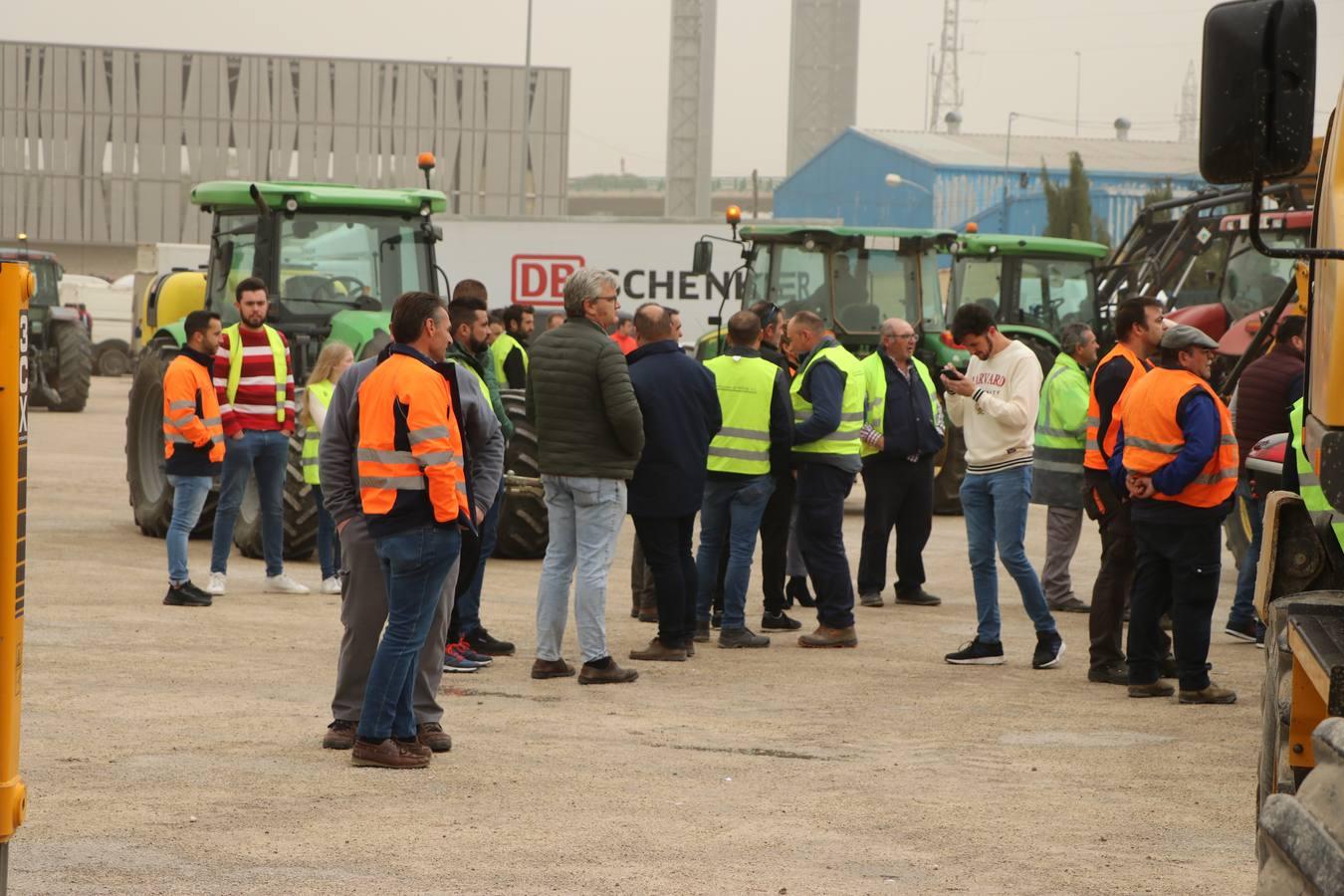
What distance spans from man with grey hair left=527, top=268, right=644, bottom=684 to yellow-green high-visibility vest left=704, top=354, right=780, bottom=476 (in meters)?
1.17

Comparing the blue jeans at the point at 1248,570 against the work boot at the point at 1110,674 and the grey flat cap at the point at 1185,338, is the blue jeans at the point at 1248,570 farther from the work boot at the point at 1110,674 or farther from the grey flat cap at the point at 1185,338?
the grey flat cap at the point at 1185,338

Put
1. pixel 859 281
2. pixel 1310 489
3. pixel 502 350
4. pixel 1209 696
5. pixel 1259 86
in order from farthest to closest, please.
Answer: pixel 859 281 < pixel 502 350 < pixel 1209 696 < pixel 1310 489 < pixel 1259 86

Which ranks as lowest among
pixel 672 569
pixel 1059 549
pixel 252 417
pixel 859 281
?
pixel 1059 549

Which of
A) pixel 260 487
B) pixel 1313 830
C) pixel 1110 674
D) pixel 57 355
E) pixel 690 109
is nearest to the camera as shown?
pixel 1313 830

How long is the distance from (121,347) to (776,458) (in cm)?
3918

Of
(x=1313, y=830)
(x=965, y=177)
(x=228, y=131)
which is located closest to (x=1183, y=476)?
(x=1313, y=830)

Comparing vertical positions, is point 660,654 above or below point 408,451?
below

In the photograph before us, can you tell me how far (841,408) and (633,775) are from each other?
12.3 feet

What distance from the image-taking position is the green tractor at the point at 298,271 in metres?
14.0

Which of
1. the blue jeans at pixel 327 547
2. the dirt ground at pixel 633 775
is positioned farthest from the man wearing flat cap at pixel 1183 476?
the blue jeans at pixel 327 547

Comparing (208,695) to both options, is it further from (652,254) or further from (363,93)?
(363,93)

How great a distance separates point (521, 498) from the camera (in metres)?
13.7

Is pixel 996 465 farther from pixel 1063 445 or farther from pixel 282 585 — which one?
pixel 282 585

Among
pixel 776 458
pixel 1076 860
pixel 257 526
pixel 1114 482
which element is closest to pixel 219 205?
pixel 257 526
